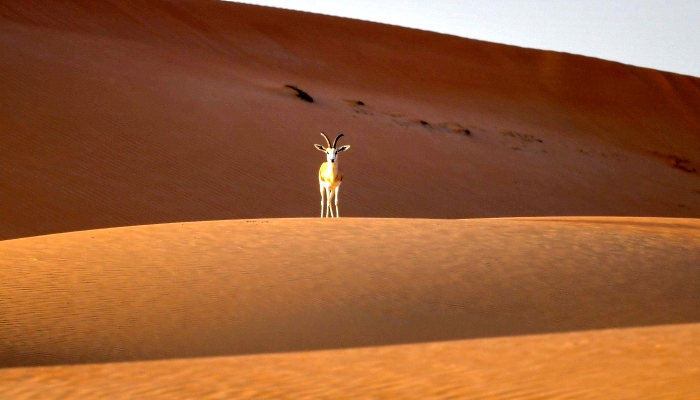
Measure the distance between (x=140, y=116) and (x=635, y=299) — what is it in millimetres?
18679

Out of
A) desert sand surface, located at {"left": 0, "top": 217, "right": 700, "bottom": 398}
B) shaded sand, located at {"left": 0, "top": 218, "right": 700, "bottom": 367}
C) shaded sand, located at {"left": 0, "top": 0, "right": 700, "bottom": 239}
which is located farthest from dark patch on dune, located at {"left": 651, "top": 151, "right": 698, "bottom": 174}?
shaded sand, located at {"left": 0, "top": 218, "right": 700, "bottom": 367}

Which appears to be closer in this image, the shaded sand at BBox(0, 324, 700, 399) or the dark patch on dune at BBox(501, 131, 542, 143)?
the shaded sand at BBox(0, 324, 700, 399)

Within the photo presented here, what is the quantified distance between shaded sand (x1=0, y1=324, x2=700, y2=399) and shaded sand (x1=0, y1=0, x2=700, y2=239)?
12991 mm

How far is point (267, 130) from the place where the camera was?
88.3 ft

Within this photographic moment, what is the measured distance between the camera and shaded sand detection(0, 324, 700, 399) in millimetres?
5438

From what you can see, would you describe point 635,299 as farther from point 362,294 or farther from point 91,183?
point 91,183

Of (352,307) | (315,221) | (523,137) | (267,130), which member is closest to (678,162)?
(523,137)

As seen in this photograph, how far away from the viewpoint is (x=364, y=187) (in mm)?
24984

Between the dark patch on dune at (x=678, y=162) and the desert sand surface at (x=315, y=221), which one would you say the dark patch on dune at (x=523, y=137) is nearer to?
the desert sand surface at (x=315, y=221)

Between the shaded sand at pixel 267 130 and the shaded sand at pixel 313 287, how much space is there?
9109 millimetres

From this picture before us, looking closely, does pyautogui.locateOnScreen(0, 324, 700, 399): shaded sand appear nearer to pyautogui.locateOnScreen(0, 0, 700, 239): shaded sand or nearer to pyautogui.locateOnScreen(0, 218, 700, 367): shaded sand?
pyautogui.locateOnScreen(0, 218, 700, 367): shaded sand

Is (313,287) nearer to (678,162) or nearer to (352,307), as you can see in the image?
(352,307)

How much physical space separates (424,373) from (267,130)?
70.1 ft

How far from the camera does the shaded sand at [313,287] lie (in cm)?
773
